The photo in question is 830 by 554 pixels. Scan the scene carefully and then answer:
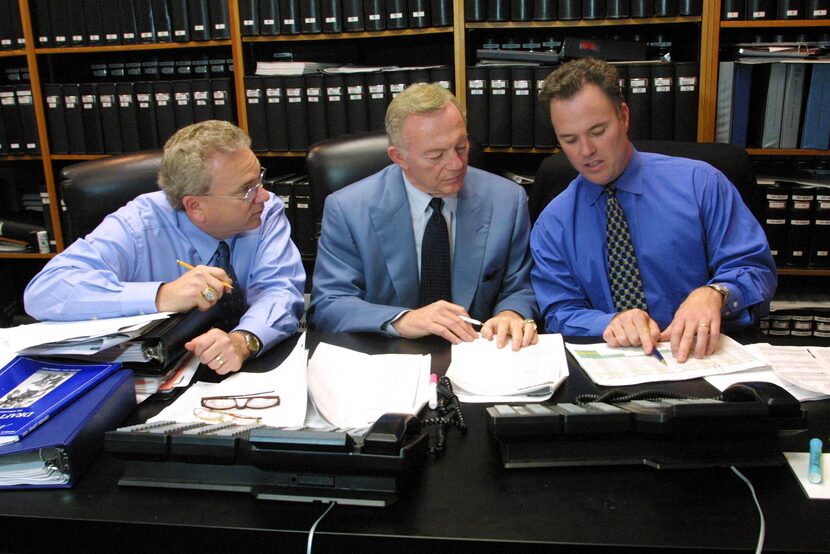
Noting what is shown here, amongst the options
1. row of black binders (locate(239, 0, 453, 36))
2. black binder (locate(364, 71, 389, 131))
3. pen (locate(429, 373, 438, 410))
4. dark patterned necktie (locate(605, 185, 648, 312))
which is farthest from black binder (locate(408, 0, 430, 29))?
pen (locate(429, 373, 438, 410))

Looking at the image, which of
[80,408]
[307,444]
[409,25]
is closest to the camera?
[307,444]

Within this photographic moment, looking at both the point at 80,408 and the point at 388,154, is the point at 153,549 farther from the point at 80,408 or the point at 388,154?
the point at 388,154

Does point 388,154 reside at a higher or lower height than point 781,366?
higher

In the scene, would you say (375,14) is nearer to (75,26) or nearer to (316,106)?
(316,106)

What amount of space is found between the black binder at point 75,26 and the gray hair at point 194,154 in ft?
5.17

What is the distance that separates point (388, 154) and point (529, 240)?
44 centimetres

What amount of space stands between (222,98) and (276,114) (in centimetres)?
23

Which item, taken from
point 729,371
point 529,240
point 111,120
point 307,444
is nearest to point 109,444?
point 307,444

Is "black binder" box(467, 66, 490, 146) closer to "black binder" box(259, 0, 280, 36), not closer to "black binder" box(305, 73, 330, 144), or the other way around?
"black binder" box(305, 73, 330, 144)

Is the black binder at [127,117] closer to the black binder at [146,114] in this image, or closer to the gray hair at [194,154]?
the black binder at [146,114]

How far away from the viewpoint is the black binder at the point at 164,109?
2951mm

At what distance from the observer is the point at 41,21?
9.80 ft

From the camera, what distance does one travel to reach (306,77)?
2836 millimetres

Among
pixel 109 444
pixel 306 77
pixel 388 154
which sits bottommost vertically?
pixel 109 444
